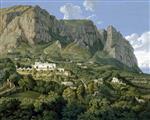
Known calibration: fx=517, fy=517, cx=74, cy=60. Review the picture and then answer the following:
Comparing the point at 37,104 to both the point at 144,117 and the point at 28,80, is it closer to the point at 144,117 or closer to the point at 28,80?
the point at 28,80

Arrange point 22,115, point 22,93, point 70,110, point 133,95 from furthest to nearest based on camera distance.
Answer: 1. point 133,95
2. point 22,93
3. point 70,110
4. point 22,115

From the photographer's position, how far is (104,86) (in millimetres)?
188875

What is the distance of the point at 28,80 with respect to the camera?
172625 mm

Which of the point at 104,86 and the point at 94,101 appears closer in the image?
the point at 94,101

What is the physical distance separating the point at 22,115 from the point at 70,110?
54.1 feet

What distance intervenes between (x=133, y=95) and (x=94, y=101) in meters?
27.8

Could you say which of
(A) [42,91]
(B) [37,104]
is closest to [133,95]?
(A) [42,91]

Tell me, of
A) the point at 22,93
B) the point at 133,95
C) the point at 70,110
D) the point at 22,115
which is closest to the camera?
the point at 22,115

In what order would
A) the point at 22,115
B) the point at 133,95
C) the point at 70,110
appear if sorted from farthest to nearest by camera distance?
the point at 133,95
the point at 70,110
the point at 22,115

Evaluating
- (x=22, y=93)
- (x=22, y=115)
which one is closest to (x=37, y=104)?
(x=22, y=115)

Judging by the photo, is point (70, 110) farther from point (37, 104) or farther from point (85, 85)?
point (85, 85)

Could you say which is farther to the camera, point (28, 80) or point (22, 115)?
point (28, 80)

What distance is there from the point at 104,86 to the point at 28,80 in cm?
3106

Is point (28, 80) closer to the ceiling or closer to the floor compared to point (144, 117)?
closer to the ceiling
